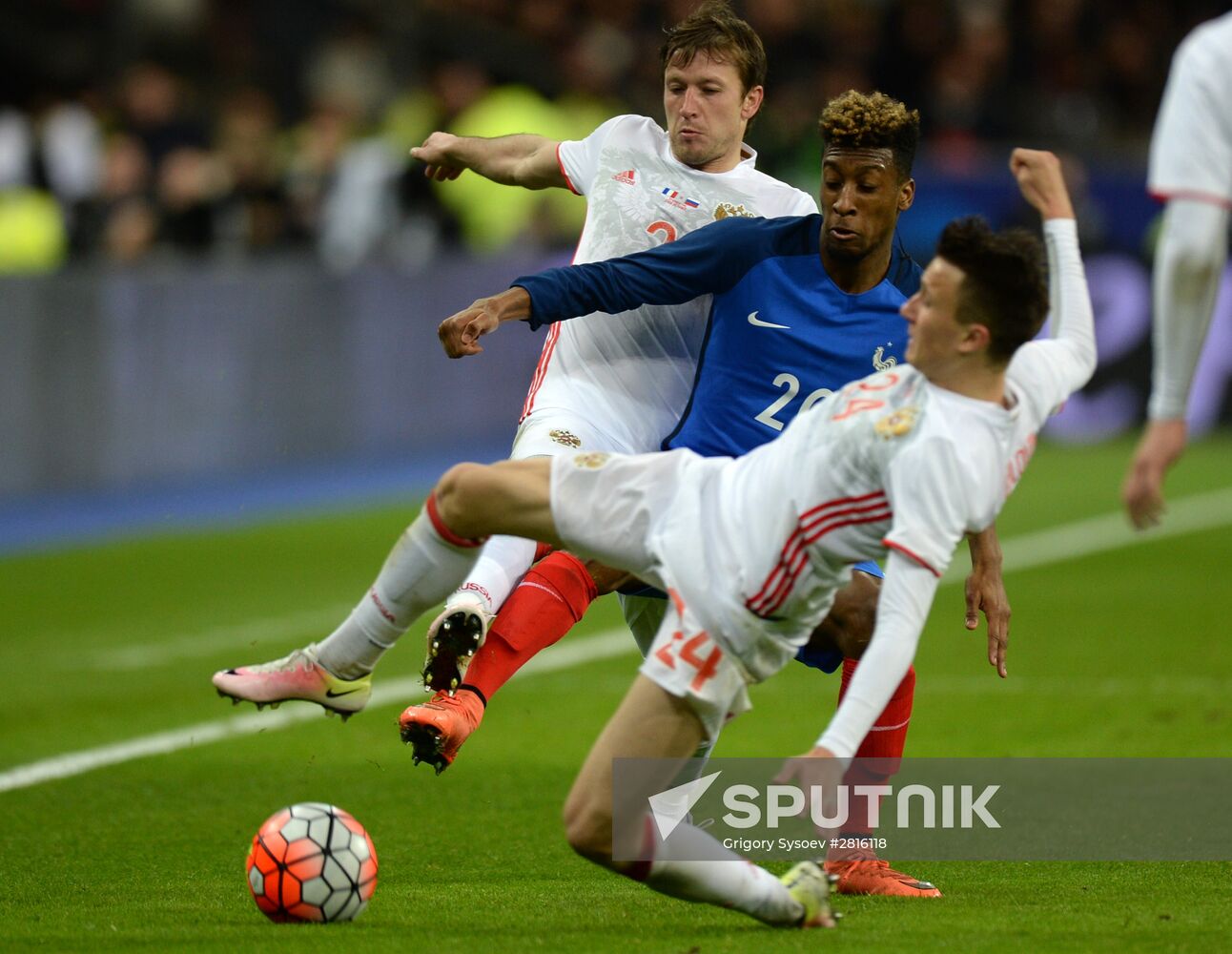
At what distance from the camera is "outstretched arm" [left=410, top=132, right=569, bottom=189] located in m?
7.34

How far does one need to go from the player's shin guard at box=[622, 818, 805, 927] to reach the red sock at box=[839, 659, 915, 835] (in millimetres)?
1086

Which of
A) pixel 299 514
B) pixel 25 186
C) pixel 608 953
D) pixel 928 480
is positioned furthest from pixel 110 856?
pixel 25 186

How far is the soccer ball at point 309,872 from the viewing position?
5.80 meters

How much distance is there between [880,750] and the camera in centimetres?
665

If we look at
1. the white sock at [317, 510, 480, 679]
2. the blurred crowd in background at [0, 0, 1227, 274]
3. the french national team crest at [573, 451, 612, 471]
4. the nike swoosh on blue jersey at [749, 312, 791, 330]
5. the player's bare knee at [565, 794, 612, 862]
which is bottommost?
the blurred crowd in background at [0, 0, 1227, 274]

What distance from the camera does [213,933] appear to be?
5637 millimetres

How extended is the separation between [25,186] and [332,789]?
10125 millimetres

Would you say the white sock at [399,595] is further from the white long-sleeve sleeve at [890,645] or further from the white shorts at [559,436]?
the white long-sleeve sleeve at [890,645]

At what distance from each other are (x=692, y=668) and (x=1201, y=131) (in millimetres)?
1757

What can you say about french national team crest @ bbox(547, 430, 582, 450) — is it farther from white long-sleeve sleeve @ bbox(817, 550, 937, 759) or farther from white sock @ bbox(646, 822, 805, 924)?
white long-sleeve sleeve @ bbox(817, 550, 937, 759)

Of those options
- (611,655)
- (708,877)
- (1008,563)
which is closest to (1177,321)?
(708,877)

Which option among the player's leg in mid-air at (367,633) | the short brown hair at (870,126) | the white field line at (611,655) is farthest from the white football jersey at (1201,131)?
the white field line at (611,655)

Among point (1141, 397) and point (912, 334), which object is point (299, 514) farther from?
point (912, 334)

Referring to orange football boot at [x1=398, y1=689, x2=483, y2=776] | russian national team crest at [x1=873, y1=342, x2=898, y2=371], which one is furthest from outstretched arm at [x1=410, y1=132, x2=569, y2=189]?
orange football boot at [x1=398, y1=689, x2=483, y2=776]
